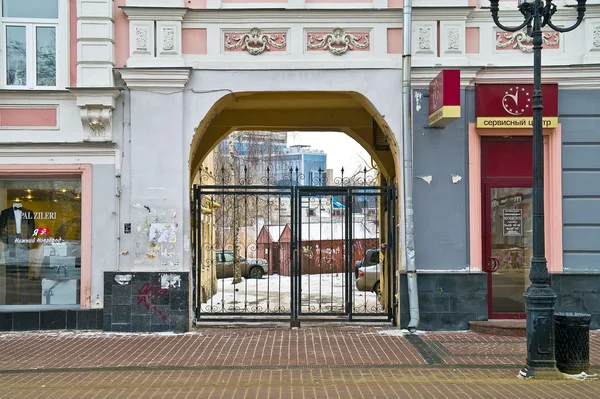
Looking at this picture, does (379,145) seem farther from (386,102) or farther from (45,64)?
(45,64)

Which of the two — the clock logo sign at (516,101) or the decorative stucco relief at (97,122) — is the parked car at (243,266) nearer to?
the decorative stucco relief at (97,122)

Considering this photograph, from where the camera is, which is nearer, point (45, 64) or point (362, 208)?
point (45, 64)

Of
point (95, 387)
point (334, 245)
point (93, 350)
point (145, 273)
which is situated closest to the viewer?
point (95, 387)

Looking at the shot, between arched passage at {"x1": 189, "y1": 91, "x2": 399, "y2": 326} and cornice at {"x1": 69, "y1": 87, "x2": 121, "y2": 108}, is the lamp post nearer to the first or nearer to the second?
arched passage at {"x1": 189, "y1": 91, "x2": 399, "y2": 326}

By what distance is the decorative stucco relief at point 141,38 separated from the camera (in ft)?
44.2

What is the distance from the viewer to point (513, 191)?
13.8 m

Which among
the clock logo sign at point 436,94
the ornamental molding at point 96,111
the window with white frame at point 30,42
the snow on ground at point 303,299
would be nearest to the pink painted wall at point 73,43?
the window with white frame at point 30,42

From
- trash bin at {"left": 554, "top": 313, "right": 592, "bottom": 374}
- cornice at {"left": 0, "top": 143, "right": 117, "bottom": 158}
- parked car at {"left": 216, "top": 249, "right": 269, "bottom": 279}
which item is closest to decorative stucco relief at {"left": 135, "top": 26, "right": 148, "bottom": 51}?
cornice at {"left": 0, "top": 143, "right": 117, "bottom": 158}

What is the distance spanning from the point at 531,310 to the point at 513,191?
182 inches

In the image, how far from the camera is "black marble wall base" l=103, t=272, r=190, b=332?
13219mm

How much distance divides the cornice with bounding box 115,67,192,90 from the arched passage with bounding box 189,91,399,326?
0.76m

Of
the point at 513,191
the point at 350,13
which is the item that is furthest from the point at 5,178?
the point at 513,191

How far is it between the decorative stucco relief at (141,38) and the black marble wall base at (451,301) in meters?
6.07

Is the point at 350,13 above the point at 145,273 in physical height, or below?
above
